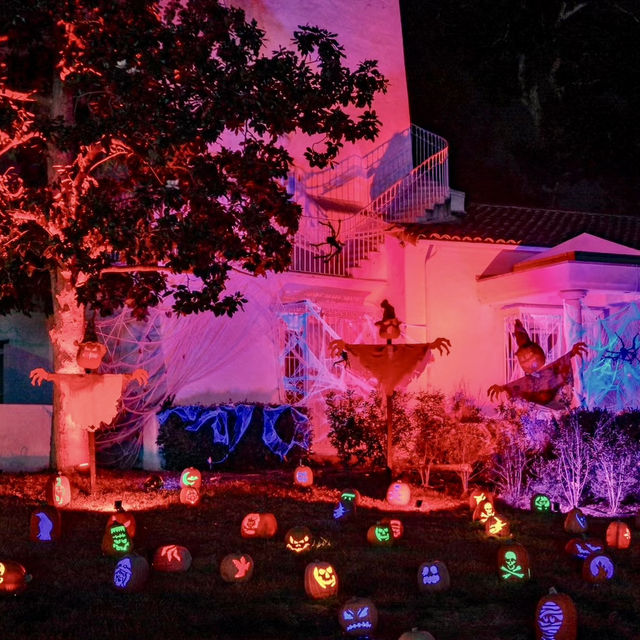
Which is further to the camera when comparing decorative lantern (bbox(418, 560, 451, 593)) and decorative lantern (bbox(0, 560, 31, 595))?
decorative lantern (bbox(418, 560, 451, 593))

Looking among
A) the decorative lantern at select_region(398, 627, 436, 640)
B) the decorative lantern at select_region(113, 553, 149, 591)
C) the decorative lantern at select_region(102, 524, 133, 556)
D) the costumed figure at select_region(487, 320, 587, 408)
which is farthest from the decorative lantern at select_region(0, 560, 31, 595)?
the costumed figure at select_region(487, 320, 587, 408)

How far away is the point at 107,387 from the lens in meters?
10.8

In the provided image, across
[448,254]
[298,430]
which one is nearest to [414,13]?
[448,254]

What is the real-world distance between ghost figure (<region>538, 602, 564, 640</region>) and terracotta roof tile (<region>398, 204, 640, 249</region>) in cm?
1326

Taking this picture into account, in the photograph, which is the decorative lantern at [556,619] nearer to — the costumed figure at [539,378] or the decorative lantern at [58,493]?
the decorative lantern at [58,493]

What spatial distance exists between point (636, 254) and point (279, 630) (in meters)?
14.3

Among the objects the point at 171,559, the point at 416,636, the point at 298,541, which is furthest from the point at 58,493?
the point at 416,636

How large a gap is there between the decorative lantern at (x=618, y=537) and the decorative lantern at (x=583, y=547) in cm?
68

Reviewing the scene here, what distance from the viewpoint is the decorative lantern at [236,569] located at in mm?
6965

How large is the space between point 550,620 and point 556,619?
0.12 ft

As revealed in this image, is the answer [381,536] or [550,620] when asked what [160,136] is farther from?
[550,620]

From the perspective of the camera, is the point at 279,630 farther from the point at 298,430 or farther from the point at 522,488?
the point at 298,430

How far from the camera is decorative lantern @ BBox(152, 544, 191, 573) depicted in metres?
7.25

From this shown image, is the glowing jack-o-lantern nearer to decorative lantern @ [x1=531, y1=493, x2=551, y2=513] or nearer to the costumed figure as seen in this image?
decorative lantern @ [x1=531, y1=493, x2=551, y2=513]
